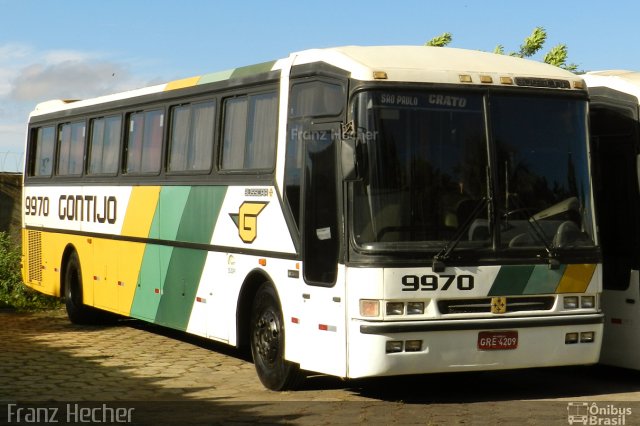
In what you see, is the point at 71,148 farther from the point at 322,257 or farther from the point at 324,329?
the point at 324,329

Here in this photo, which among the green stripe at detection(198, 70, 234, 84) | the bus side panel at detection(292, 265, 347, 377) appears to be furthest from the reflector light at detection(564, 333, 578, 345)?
the green stripe at detection(198, 70, 234, 84)

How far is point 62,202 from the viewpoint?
2016 centimetres

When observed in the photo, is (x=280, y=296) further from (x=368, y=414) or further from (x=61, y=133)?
(x=61, y=133)

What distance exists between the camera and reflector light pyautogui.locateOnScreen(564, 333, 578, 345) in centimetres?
1148

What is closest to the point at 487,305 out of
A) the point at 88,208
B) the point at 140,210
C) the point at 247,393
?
the point at 247,393

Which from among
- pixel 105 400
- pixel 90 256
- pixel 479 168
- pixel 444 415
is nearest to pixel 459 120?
pixel 479 168

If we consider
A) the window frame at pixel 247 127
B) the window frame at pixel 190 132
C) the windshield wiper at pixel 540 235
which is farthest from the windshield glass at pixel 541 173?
the window frame at pixel 190 132

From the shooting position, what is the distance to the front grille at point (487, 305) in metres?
11.1

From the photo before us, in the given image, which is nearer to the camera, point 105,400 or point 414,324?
point 414,324

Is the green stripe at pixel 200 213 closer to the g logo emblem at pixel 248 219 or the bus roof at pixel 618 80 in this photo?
the g logo emblem at pixel 248 219

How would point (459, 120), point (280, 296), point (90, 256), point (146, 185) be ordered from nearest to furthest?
point (459, 120) < point (280, 296) < point (146, 185) < point (90, 256)

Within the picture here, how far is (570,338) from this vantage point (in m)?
11.5

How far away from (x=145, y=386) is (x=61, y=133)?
29.0 feet

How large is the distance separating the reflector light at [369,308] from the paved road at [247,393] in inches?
33.2
